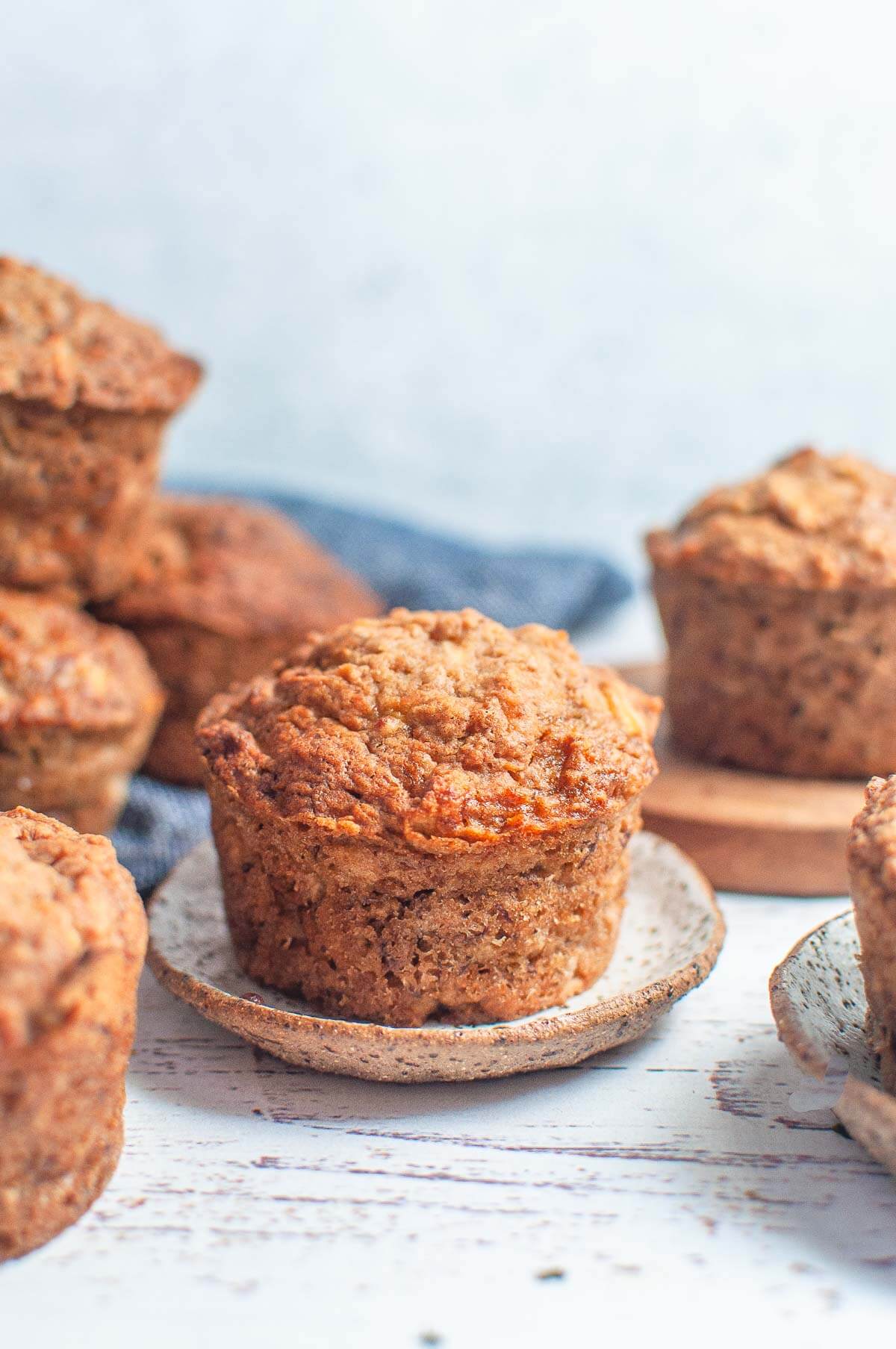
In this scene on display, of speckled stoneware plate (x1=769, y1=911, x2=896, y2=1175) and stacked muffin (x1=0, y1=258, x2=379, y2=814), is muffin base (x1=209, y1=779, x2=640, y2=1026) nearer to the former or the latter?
speckled stoneware plate (x1=769, y1=911, x2=896, y2=1175)

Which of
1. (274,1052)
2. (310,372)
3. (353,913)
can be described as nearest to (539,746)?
(353,913)

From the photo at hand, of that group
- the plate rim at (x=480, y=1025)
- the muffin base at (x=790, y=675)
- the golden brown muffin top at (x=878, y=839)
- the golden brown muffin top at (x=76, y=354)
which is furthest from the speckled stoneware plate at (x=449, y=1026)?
the golden brown muffin top at (x=76, y=354)

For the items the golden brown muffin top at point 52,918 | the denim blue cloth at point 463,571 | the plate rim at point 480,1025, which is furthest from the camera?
the denim blue cloth at point 463,571

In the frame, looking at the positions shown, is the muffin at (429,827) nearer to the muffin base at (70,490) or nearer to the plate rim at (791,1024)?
the plate rim at (791,1024)

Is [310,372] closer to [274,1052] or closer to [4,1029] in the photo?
[274,1052]

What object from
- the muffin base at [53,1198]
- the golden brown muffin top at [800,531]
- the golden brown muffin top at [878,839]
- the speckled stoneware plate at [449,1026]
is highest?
the golden brown muffin top at [800,531]

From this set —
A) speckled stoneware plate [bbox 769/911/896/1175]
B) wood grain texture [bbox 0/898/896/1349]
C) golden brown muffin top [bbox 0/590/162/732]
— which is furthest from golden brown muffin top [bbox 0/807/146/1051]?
speckled stoneware plate [bbox 769/911/896/1175]

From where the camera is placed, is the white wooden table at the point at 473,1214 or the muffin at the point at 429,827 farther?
the muffin at the point at 429,827
